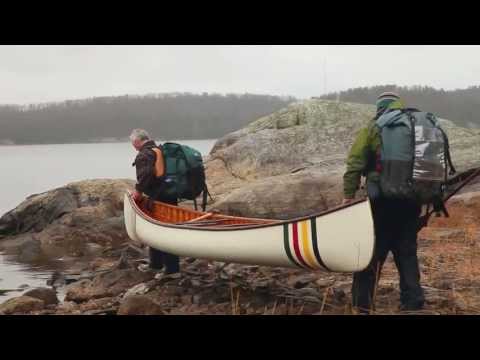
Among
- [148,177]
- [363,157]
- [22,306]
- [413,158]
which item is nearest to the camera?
[413,158]

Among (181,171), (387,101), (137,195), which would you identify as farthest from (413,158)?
(137,195)

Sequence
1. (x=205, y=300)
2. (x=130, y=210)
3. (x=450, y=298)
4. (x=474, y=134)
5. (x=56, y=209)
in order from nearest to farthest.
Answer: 1. (x=450, y=298)
2. (x=205, y=300)
3. (x=130, y=210)
4. (x=474, y=134)
5. (x=56, y=209)

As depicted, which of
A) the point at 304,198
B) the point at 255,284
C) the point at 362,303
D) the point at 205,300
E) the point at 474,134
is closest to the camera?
the point at 362,303

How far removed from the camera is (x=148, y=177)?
795 centimetres

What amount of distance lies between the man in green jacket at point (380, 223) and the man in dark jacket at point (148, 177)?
3.06 metres

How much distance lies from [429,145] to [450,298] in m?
1.86

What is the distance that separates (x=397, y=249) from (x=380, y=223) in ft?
0.95

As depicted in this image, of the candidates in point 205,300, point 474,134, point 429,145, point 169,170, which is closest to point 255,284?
point 205,300

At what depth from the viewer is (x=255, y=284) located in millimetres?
7762

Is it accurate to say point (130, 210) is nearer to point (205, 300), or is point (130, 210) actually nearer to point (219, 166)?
point (205, 300)

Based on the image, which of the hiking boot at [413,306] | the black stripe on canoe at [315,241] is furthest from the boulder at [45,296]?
the hiking boot at [413,306]

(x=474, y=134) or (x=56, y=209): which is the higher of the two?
(x=474, y=134)

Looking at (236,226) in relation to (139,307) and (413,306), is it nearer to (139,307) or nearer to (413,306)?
(139,307)

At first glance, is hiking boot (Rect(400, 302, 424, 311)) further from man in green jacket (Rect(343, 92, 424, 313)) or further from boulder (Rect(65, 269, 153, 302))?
boulder (Rect(65, 269, 153, 302))
